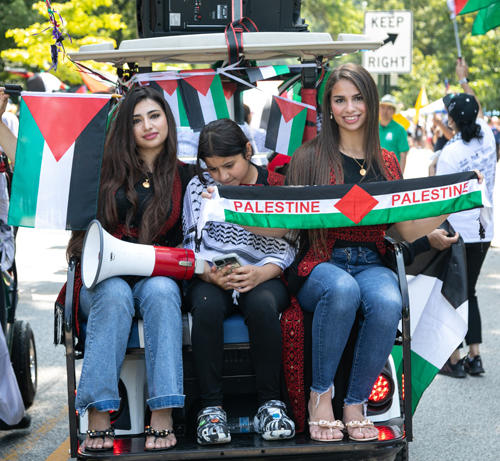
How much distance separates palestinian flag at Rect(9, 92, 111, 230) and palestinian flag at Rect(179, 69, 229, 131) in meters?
0.95

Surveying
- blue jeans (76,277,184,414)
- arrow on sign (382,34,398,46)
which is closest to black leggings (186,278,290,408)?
blue jeans (76,277,184,414)

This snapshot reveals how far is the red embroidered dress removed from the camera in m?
3.68

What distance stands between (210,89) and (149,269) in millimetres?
1744

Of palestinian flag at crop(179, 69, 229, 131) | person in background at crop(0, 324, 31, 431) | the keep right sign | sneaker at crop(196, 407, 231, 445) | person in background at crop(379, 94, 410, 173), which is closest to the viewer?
sneaker at crop(196, 407, 231, 445)

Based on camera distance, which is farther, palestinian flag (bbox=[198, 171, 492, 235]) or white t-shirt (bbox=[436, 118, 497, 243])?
white t-shirt (bbox=[436, 118, 497, 243])

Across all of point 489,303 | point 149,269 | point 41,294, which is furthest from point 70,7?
point 149,269

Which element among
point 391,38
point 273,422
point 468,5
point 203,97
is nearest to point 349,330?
point 273,422

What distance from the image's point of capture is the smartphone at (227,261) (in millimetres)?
3723

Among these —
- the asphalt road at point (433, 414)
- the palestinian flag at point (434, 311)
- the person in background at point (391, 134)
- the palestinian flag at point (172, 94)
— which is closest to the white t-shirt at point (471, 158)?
the asphalt road at point (433, 414)

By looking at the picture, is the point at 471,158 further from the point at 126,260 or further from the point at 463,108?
the point at 126,260

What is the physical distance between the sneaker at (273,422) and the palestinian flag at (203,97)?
2.19m

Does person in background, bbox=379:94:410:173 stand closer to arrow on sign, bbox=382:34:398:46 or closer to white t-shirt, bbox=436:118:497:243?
arrow on sign, bbox=382:34:398:46

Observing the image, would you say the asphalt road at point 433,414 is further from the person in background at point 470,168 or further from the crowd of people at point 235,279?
the crowd of people at point 235,279

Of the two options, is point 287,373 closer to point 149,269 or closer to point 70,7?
point 149,269
